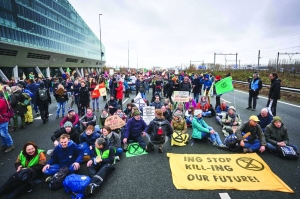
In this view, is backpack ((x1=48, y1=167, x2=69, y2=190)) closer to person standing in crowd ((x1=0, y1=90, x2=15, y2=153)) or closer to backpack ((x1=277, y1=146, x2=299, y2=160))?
person standing in crowd ((x1=0, y1=90, x2=15, y2=153))

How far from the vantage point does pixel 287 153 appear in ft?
16.3

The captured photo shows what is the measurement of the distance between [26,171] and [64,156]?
823 mm

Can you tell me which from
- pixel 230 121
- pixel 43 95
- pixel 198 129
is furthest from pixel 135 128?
pixel 43 95

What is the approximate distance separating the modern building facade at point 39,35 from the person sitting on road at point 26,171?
27.2 meters

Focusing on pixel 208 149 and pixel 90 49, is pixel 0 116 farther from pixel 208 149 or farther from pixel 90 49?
pixel 90 49

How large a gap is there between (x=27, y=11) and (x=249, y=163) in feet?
131

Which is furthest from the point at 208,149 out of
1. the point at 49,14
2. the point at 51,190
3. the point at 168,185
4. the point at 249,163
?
the point at 49,14

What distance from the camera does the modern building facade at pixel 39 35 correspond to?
84.8 feet

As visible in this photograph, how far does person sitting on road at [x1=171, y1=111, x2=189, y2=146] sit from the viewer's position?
6.18 m

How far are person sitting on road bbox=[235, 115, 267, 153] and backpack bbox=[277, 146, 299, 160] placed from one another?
1.34 feet

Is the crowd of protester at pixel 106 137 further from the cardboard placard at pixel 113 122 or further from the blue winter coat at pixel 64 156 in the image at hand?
the cardboard placard at pixel 113 122

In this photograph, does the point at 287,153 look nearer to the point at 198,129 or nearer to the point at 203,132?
the point at 203,132

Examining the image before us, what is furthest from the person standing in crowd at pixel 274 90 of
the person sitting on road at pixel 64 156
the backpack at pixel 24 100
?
the backpack at pixel 24 100

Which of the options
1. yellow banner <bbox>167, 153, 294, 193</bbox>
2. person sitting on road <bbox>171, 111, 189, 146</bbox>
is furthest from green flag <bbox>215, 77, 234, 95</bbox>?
yellow banner <bbox>167, 153, 294, 193</bbox>
